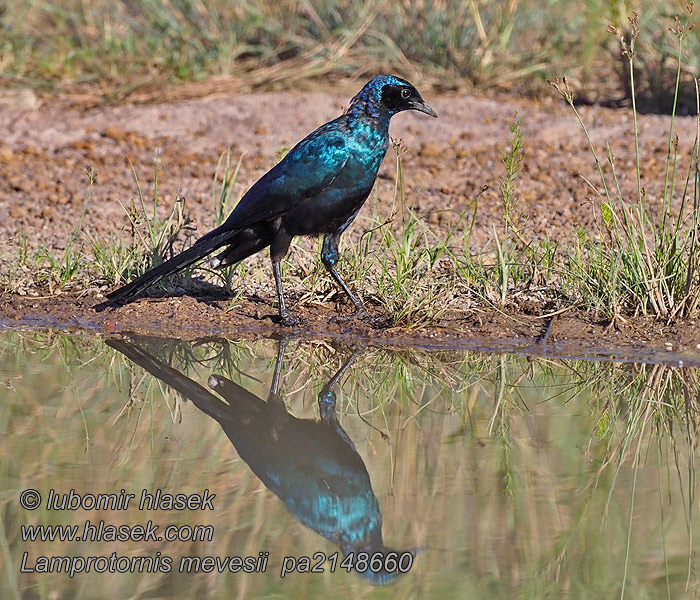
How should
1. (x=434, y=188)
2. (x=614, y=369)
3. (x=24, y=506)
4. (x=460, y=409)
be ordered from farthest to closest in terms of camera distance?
(x=434, y=188), (x=614, y=369), (x=460, y=409), (x=24, y=506)

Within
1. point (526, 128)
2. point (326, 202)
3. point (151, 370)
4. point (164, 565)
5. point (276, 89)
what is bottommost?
point (164, 565)

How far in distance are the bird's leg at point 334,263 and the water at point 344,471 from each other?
1.21 ft

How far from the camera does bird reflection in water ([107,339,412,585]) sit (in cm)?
359

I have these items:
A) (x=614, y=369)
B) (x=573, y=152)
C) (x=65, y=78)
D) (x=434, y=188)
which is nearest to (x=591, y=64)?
(x=573, y=152)

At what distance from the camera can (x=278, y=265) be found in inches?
231

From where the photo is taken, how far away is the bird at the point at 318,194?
219 inches

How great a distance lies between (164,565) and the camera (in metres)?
3.29

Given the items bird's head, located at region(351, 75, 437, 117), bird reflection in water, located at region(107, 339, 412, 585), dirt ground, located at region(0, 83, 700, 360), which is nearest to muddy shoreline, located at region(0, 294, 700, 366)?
dirt ground, located at region(0, 83, 700, 360)

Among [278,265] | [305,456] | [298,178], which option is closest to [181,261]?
[278,265]

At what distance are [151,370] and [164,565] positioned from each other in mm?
1995

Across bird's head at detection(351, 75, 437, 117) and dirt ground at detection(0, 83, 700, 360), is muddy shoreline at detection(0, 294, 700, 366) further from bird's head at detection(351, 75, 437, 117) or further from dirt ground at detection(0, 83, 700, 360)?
bird's head at detection(351, 75, 437, 117)

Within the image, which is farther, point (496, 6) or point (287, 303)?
point (496, 6)

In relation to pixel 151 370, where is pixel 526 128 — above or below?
above

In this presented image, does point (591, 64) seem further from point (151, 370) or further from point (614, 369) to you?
point (151, 370)
